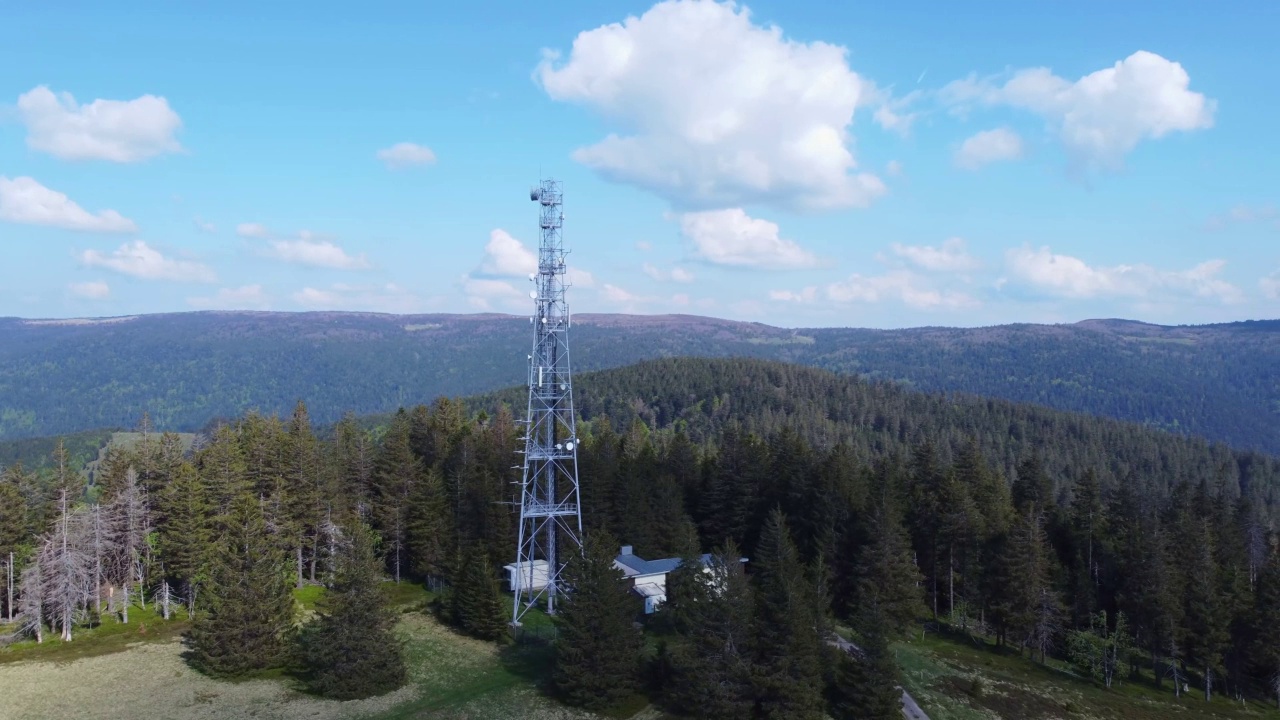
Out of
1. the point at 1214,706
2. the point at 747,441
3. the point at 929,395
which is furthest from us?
the point at 929,395

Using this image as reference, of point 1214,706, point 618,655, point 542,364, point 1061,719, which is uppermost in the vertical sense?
point 542,364

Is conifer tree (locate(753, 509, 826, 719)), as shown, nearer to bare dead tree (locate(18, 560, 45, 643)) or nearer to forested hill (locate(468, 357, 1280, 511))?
bare dead tree (locate(18, 560, 45, 643))

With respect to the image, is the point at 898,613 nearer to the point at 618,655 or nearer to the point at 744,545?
the point at 744,545

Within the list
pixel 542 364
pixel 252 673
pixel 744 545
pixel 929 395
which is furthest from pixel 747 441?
pixel 929 395

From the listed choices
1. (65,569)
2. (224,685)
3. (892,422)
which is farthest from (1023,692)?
(892,422)

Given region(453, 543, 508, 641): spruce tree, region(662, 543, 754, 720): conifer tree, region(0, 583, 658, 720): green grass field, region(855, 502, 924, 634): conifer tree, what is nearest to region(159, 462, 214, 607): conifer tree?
region(0, 583, 658, 720): green grass field

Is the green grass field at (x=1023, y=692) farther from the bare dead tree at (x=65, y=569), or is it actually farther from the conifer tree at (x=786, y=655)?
the bare dead tree at (x=65, y=569)
